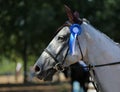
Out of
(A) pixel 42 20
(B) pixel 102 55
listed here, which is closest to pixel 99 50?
(B) pixel 102 55

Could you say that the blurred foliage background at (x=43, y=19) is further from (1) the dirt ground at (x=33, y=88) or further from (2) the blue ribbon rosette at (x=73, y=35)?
(2) the blue ribbon rosette at (x=73, y=35)

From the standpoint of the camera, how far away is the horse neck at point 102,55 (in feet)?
20.5

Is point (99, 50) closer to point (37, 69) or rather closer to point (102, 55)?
point (102, 55)

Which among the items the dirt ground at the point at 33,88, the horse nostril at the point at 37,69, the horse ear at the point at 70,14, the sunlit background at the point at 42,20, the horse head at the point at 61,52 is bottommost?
the horse nostril at the point at 37,69

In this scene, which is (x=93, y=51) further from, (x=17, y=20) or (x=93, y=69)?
(x=17, y=20)

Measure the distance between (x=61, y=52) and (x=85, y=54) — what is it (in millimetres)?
305

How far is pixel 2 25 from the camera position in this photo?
29.5 metres

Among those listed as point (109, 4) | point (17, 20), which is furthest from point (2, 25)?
point (109, 4)

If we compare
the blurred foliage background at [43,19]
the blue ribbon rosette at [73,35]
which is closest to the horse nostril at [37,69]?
the blue ribbon rosette at [73,35]

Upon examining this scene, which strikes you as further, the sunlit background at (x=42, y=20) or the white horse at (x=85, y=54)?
the sunlit background at (x=42, y=20)

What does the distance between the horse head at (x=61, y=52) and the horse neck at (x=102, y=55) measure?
91mm

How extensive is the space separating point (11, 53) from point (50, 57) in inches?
1243

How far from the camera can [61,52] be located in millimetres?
6328

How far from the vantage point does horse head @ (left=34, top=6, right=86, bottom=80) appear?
6.29 m
